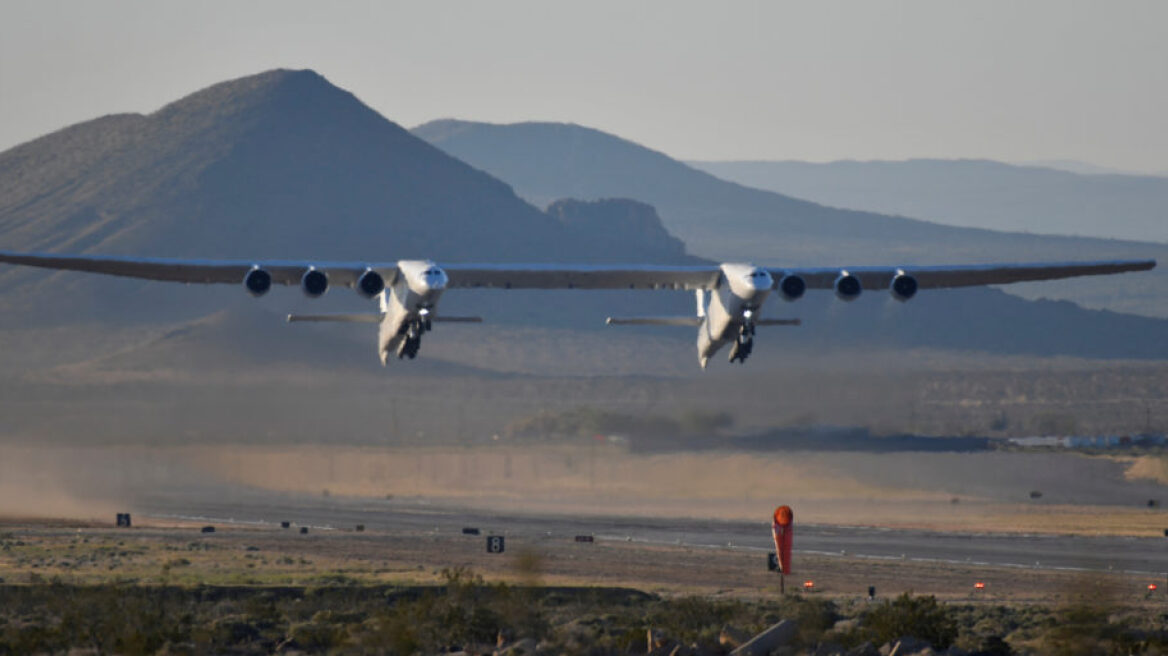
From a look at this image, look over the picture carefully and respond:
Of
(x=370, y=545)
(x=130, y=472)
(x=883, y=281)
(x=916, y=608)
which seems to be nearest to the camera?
(x=916, y=608)

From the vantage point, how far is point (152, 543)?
7325cm

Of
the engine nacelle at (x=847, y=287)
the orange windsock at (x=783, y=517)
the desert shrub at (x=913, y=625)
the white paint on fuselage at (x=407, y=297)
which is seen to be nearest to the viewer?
the desert shrub at (x=913, y=625)

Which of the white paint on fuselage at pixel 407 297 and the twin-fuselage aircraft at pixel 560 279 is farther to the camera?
the twin-fuselage aircraft at pixel 560 279

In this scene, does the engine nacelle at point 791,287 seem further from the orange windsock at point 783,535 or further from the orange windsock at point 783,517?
the orange windsock at point 783,517

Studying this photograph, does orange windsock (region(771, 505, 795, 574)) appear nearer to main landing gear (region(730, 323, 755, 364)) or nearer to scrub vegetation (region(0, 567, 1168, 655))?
scrub vegetation (region(0, 567, 1168, 655))

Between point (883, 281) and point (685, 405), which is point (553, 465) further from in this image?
point (883, 281)

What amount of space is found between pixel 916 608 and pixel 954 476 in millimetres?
40201

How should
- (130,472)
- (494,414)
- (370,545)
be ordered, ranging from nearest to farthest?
(370,545) < (130,472) < (494,414)

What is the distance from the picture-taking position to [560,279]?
6594cm

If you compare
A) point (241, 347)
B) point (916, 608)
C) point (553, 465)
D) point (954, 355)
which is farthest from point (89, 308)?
point (916, 608)

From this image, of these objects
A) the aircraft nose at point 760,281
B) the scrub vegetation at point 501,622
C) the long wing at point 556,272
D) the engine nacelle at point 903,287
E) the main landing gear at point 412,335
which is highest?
the long wing at point 556,272

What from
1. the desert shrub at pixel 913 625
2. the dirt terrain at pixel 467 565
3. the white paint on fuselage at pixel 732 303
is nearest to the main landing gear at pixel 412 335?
the dirt terrain at pixel 467 565

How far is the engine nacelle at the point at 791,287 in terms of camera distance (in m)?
57.3

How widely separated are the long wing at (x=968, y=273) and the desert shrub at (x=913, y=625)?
70.5ft
